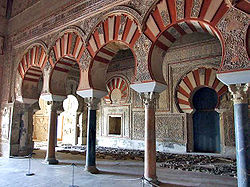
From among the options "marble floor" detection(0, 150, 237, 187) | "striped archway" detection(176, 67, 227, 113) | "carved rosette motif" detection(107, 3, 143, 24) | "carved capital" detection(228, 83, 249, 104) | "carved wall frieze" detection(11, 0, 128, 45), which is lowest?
"marble floor" detection(0, 150, 237, 187)

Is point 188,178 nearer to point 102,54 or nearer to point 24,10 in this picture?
point 102,54

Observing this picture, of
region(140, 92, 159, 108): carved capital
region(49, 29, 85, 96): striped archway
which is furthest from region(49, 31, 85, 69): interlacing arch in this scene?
region(140, 92, 159, 108): carved capital

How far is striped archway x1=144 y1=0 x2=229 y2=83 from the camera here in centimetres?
338

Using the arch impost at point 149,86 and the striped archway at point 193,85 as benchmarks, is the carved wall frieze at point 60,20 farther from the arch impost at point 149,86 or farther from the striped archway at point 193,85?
the striped archway at point 193,85

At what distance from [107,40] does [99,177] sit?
283 cm

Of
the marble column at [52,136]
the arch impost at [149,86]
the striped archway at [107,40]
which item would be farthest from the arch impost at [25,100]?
the arch impost at [149,86]

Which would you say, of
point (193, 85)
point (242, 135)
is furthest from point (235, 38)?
point (193, 85)

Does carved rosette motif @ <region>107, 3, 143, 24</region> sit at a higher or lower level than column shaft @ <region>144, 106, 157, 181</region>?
higher

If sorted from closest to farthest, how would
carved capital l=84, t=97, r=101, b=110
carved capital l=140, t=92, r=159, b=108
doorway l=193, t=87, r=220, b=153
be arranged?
1. carved capital l=140, t=92, r=159, b=108
2. carved capital l=84, t=97, r=101, b=110
3. doorway l=193, t=87, r=220, b=153

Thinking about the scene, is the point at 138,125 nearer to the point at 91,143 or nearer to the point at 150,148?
the point at 91,143

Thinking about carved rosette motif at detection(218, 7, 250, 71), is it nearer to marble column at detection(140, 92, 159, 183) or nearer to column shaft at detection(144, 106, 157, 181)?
marble column at detection(140, 92, 159, 183)

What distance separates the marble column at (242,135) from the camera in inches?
116

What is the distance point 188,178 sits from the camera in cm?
439

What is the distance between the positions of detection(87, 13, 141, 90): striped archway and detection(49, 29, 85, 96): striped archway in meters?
0.47
